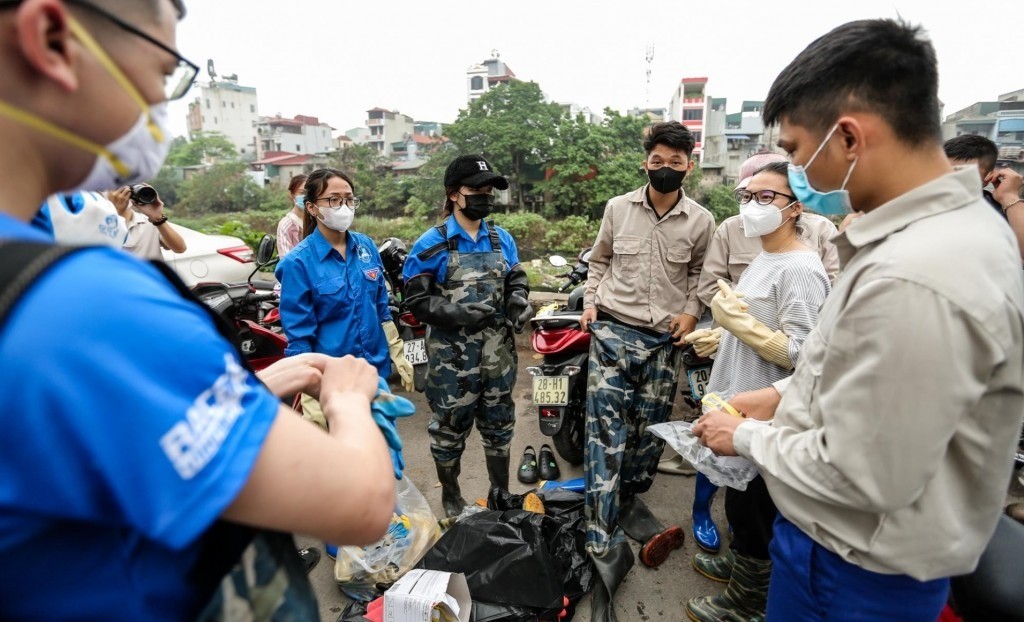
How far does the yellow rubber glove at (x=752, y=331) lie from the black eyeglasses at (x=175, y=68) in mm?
A: 2142

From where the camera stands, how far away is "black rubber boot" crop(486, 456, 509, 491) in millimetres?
3236

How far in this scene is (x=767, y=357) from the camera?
7.47 ft

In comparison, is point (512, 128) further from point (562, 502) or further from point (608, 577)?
point (608, 577)

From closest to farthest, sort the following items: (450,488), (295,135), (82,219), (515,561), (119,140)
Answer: (119,140) → (82,219) → (515,561) → (450,488) → (295,135)

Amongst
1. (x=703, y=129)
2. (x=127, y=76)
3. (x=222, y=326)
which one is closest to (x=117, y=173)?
(x=127, y=76)

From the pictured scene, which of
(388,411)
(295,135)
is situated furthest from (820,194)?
(295,135)

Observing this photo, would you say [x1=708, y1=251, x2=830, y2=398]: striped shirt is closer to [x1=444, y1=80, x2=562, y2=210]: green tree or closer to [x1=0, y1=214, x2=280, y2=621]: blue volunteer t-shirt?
[x1=0, y1=214, x2=280, y2=621]: blue volunteer t-shirt

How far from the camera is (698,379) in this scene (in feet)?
11.0

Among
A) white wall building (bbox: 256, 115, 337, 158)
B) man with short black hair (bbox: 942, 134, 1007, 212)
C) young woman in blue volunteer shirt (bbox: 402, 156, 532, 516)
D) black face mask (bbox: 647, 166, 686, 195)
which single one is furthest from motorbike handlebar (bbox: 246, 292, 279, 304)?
white wall building (bbox: 256, 115, 337, 158)

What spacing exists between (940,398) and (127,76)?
1497mm

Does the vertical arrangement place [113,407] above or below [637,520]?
above

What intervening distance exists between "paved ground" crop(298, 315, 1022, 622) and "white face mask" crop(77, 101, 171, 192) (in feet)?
7.53

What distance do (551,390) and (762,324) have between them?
54.9 inches

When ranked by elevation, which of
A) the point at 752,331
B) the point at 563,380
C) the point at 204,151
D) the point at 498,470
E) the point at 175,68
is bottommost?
the point at 498,470
